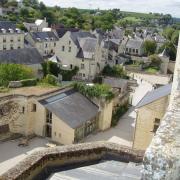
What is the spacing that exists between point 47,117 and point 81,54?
2191 cm

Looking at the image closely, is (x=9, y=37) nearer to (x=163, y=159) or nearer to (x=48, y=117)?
(x=48, y=117)

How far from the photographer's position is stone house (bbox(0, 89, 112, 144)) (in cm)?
3244

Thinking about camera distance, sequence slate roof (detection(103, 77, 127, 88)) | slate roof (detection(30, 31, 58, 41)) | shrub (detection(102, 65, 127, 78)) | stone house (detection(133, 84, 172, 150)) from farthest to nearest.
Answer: slate roof (detection(30, 31, 58, 41)), shrub (detection(102, 65, 127, 78)), slate roof (detection(103, 77, 127, 88)), stone house (detection(133, 84, 172, 150))

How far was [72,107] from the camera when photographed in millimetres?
35094

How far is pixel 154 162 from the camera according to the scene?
4645 millimetres

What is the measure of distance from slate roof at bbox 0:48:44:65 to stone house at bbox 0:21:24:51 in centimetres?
1598

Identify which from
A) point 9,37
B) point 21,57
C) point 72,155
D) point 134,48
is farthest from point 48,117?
point 134,48

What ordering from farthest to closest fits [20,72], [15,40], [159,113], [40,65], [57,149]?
[15,40] → [40,65] → [20,72] → [159,113] → [57,149]

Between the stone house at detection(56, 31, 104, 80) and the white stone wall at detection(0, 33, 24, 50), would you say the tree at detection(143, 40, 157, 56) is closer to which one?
the white stone wall at detection(0, 33, 24, 50)

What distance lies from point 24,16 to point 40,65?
234 ft

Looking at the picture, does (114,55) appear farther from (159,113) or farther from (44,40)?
(159,113)

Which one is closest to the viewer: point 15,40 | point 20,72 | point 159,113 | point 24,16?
point 159,113

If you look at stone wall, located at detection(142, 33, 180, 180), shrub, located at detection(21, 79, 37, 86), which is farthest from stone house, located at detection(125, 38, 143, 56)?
stone wall, located at detection(142, 33, 180, 180)

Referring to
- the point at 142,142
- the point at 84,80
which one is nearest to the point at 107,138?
the point at 142,142
